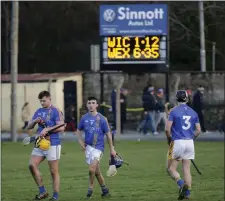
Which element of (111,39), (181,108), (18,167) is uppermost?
(111,39)

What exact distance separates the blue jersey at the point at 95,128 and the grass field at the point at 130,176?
1002 mm

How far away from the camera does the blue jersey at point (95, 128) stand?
51.2 ft

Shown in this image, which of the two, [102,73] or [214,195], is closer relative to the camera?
[214,195]

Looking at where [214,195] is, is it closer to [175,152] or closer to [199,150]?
[175,152]

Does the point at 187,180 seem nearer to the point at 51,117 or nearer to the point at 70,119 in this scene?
the point at 51,117

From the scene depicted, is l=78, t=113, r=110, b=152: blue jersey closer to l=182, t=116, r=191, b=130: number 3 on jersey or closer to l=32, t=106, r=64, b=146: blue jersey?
l=32, t=106, r=64, b=146: blue jersey

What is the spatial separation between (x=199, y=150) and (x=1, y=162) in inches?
276

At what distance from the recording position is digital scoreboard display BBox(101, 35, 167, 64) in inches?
1325

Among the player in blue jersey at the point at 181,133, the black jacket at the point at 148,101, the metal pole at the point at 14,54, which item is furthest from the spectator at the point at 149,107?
the player in blue jersey at the point at 181,133

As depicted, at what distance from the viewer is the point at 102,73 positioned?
128ft

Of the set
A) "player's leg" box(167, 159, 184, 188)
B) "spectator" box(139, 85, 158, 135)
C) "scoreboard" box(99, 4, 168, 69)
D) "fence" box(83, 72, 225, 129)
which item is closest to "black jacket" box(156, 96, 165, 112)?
"spectator" box(139, 85, 158, 135)

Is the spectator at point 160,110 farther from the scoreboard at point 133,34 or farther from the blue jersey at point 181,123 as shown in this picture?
the blue jersey at point 181,123

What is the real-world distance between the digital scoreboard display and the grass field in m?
4.60

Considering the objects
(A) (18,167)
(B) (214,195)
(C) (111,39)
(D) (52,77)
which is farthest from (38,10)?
(B) (214,195)
